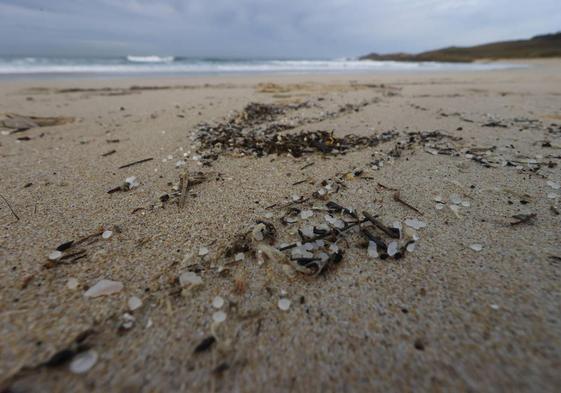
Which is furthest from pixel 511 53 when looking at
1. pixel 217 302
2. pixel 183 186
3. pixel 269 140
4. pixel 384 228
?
pixel 217 302

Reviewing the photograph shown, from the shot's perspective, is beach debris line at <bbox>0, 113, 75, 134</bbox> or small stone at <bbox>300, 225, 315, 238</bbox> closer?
small stone at <bbox>300, 225, 315, 238</bbox>

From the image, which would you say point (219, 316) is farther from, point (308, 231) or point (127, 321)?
point (308, 231)

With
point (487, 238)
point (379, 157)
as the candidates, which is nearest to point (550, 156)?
point (379, 157)

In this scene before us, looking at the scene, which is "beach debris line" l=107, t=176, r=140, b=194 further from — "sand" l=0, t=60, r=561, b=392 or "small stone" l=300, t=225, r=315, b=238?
"small stone" l=300, t=225, r=315, b=238

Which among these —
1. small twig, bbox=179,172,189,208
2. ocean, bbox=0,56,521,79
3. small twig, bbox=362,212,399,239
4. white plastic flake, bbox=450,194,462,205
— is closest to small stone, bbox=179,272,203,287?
small twig, bbox=179,172,189,208

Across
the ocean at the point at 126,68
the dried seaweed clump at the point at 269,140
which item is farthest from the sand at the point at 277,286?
the ocean at the point at 126,68

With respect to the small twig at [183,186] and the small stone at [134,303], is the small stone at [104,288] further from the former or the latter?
the small twig at [183,186]

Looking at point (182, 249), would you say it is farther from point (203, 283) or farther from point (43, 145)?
point (43, 145)
